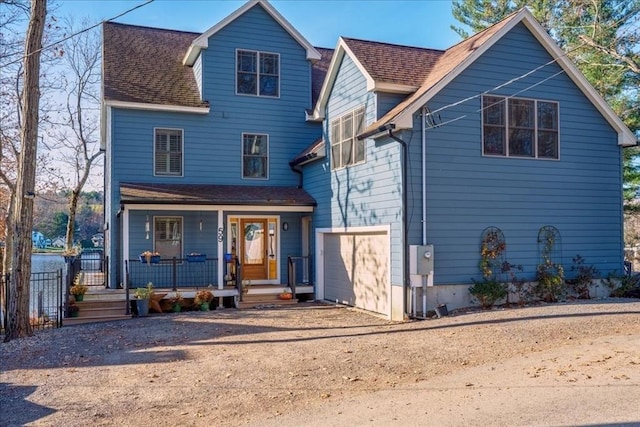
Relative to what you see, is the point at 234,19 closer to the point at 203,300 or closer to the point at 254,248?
the point at 254,248

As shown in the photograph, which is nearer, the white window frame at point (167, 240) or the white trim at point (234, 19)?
the white window frame at point (167, 240)

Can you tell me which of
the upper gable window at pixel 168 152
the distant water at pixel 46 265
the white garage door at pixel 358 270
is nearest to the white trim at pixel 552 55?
the white garage door at pixel 358 270

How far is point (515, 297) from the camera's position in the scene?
1258 cm

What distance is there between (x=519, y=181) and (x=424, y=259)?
3400mm

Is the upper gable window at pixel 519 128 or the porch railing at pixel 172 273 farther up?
the upper gable window at pixel 519 128

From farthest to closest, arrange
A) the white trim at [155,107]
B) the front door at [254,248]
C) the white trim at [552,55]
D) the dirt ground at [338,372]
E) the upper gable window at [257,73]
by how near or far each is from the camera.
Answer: the upper gable window at [257,73]
the front door at [254,248]
the white trim at [155,107]
the white trim at [552,55]
the dirt ground at [338,372]

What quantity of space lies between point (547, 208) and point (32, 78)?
12.0 m

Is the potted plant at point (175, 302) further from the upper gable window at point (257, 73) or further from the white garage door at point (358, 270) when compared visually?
the upper gable window at point (257, 73)

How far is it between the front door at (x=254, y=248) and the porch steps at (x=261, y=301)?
1.72m

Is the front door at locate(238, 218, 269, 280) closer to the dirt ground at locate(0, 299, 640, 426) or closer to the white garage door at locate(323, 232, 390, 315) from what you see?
the white garage door at locate(323, 232, 390, 315)

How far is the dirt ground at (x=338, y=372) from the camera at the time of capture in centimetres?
568

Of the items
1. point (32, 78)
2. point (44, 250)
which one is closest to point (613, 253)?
point (32, 78)

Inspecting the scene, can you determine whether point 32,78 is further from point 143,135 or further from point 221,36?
point 221,36

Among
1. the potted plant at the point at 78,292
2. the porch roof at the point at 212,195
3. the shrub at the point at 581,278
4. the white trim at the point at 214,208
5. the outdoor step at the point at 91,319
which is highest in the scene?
the porch roof at the point at 212,195
